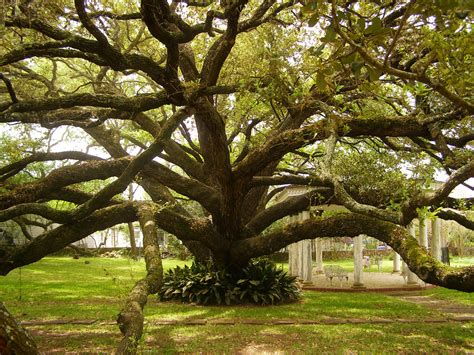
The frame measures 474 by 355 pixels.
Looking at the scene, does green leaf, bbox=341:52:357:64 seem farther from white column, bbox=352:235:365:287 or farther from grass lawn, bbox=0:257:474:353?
white column, bbox=352:235:365:287

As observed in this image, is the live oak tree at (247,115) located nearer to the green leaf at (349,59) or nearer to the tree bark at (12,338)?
the green leaf at (349,59)

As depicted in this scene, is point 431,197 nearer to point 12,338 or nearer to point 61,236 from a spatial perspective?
point 12,338

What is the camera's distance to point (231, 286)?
13219mm

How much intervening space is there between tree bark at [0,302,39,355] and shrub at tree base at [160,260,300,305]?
10.2m

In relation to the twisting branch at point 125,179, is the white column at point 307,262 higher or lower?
lower

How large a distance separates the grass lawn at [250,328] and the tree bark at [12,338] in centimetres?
206

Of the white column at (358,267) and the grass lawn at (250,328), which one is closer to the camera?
the grass lawn at (250,328)

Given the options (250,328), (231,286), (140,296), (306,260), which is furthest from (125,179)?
(306,260)

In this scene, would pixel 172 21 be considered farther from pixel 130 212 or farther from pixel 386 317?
pixel 386 317

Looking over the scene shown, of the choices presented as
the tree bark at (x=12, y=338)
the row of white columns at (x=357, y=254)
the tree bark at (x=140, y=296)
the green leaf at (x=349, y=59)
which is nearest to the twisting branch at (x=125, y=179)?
the tree bark at (x=140, y=296)

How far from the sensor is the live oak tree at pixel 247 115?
4863mm

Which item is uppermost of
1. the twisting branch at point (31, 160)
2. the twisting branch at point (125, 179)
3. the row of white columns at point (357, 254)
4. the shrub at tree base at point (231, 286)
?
the twisting branch at point (31, 160)

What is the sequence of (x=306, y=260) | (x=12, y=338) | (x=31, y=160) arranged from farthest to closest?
(x=306, y=260) < (x=31, y=160) < (x=12, y=338)

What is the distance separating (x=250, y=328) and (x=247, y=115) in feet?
24.8
